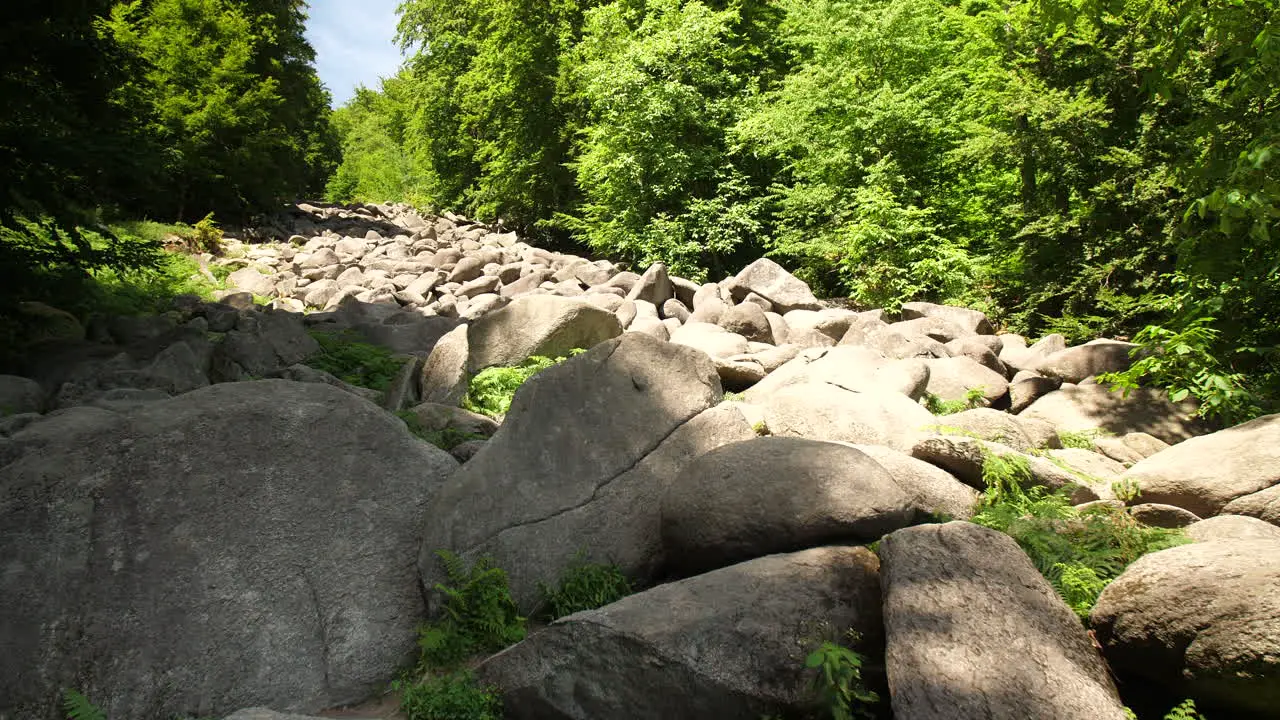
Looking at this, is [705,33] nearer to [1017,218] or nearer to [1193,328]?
[1017,218]

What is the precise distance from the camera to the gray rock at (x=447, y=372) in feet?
27.3

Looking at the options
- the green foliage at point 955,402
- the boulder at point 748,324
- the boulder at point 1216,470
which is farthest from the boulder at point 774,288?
the boulder at point 1216,470

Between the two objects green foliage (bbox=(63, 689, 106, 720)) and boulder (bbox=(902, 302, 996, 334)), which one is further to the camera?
boulder (bbox=(902, 302, 996, 334))

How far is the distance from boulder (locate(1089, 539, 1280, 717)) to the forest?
2.30m

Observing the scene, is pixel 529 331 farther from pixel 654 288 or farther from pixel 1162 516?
pixel 1162 516

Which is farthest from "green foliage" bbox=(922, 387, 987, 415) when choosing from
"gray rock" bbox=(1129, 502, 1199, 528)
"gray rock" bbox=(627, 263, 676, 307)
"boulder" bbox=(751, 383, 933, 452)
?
"gray rock" bbox=(627, 263, 676, 307)

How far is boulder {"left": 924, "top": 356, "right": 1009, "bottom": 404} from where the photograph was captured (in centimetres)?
905

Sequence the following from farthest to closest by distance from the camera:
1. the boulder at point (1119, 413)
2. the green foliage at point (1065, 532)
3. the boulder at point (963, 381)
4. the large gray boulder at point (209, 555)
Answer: the boulder at point (963, 381), the boulder at point (1119, 413), the green foliage at point (1065, 532), the large gray boulder at point (209, 555)

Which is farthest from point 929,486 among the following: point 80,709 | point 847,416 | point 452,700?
point 80,709

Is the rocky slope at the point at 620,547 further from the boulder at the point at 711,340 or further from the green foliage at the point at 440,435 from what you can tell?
the boulder at the point at 711,340

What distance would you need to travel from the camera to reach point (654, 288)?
46.3 feet

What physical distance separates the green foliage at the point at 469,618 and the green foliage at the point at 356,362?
16.7ft

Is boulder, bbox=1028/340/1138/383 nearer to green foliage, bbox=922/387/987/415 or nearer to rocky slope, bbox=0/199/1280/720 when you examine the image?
green foliage, bbox=922/387/987/415

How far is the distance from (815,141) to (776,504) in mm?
15905
